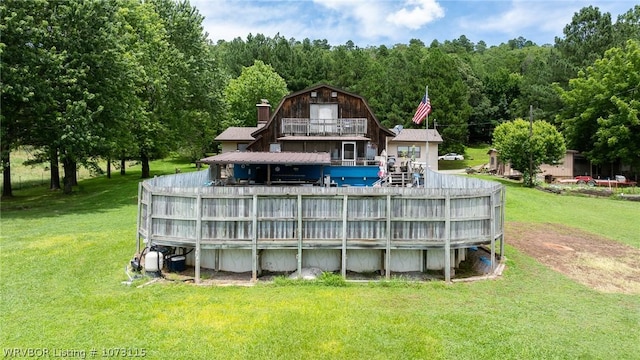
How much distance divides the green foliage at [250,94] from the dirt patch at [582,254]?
39528 millimetres

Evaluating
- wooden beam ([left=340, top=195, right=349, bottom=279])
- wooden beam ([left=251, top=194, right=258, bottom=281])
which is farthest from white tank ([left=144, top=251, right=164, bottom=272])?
wooden beam ([left=340, top=195, right=349, bottom=279])

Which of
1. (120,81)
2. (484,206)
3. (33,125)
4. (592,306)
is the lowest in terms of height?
(592,306)

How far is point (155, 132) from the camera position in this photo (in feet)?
132

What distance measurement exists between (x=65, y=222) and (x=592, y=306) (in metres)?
23.3

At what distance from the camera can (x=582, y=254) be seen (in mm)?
17203

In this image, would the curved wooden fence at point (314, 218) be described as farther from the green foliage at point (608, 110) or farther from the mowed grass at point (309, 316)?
the green foliage at point (608, 110)

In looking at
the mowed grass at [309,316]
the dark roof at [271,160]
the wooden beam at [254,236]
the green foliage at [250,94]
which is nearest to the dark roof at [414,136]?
the dark roof at [271,160]

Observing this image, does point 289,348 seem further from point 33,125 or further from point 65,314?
point 33,125

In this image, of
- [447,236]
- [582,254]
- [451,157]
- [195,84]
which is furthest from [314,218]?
[451,157]

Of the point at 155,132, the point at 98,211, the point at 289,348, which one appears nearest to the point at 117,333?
the point at 289,348

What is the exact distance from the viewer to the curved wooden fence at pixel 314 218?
13.4m

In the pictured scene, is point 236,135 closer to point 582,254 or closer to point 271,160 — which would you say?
point 271,160

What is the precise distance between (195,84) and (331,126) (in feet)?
64.3

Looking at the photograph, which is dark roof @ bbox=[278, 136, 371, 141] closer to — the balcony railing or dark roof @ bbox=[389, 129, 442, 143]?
the balcony railing
